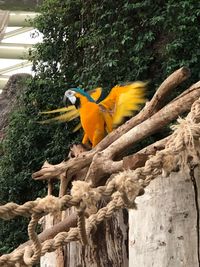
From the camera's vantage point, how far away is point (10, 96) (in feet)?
21.0

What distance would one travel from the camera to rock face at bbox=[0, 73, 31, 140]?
6254mm

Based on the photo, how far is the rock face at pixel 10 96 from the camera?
625 cm

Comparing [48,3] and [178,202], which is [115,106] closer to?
[178,202]

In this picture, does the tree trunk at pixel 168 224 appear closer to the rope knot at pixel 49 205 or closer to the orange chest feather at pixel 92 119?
the rope knot at pixel 49 205

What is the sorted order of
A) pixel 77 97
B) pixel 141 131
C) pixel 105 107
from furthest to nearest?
pixel 77 97 < pixel 105 107 < pixel 141 131

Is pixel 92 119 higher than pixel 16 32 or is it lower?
lower

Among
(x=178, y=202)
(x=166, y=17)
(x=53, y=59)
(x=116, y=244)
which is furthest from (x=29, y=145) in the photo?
(x=178, y=202)

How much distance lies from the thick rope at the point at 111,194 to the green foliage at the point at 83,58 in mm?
3040

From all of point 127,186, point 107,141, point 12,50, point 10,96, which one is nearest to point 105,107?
point 107,141

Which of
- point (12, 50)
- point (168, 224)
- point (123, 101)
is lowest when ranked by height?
point (168, 224)

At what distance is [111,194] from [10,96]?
5.44 meters

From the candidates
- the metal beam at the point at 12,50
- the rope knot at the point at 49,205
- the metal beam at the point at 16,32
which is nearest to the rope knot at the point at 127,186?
the rope knot at the point at 49,205

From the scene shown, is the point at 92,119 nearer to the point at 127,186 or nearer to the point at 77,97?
the point at 77,97

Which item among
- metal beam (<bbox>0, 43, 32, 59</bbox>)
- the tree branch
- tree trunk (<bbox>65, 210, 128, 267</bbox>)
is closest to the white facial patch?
the tree branch
